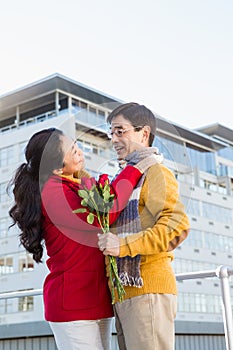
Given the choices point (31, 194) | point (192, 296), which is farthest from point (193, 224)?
point (31, 194)

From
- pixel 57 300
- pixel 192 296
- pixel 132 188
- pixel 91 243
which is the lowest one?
pixel 57 300

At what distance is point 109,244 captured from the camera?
137 cm

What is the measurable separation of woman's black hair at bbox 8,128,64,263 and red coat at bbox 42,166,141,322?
5 cm

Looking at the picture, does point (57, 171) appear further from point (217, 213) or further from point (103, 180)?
point (217, 213)

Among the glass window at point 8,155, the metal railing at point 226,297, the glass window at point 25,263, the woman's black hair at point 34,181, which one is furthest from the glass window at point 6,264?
the woman's black hair at point 34,181

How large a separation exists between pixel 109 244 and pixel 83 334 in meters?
0.24

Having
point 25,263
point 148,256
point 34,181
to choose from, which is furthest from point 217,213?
point 148,256

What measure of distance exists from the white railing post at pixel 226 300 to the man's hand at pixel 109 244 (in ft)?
2.40

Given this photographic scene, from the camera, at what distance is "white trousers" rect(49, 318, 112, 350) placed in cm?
144

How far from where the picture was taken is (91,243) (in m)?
1.45

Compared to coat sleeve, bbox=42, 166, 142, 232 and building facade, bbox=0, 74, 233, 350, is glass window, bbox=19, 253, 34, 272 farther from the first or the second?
coat sleeve, bbox=42, 166, 142, 232

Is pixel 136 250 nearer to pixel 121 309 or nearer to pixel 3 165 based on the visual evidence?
pixel 121 309

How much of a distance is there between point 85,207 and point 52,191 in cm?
10

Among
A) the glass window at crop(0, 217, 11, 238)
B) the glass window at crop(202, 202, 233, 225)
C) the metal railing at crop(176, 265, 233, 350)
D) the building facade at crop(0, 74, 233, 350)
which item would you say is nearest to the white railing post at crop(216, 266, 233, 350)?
the metal railing at crop(176, 265, 233, 350)
